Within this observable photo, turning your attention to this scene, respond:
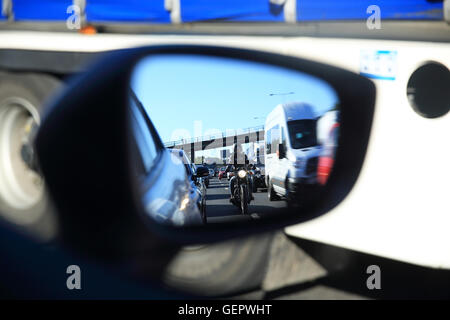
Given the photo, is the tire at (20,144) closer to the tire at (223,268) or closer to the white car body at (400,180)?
the white car body at (400,180)

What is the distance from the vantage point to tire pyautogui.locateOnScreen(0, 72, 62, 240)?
1.94 m

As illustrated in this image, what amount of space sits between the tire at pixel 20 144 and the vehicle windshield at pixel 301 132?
285 inches

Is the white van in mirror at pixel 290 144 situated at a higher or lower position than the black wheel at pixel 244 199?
higher

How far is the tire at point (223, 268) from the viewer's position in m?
2.40

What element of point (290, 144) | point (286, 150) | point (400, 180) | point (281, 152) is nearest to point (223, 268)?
point (400, 180)

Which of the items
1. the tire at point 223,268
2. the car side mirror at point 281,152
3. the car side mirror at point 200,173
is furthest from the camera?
the car side mirror at point 281,152

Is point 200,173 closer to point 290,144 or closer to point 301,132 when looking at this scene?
point 301,132

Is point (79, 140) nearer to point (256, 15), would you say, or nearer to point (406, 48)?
point (256, 15)

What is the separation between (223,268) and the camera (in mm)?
2875

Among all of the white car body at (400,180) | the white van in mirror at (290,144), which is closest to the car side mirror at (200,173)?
the white car body at (400,180)

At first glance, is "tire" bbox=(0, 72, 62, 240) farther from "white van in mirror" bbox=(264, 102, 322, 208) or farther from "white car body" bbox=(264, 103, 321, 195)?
"white van in mirror" bbox=(264, 102, 322, 208)

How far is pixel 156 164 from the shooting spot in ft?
8.71

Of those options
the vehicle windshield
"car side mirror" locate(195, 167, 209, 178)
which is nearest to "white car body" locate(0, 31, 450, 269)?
"car side mirror" locate(195, 167, 209, 178)

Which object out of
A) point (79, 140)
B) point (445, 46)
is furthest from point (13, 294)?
point (445, 46)
